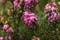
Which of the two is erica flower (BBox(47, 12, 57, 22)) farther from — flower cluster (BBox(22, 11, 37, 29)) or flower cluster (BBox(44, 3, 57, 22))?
flower cluster (BBox(22, 11, 37, 29))

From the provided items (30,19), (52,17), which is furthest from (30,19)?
(52,17)

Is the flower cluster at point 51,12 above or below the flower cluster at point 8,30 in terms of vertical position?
above

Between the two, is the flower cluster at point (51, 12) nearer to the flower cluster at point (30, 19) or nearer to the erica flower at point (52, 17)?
the erica flower at point (52, 17)

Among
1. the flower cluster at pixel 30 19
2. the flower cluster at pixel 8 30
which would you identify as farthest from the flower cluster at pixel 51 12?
the flower cluster at pixel 8 30

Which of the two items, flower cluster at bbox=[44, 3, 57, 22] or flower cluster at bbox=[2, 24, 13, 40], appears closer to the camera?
flower cluster at bbox=[44, 3, 57, 22]

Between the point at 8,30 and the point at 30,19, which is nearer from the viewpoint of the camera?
the point at 30,19

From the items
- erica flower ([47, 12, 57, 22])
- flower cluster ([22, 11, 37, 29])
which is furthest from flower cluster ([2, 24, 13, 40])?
erica flower ([47, 12, 57, 22])

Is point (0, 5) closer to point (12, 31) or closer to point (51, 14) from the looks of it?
point (12, 31)

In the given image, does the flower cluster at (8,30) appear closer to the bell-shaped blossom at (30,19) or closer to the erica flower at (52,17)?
the bell-shaped blossom at (30,19)

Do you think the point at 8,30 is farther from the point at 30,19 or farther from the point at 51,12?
the point at 51,12

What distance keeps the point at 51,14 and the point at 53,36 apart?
29cm

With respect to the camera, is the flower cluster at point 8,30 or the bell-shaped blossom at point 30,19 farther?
the flower cluster at point 8,30

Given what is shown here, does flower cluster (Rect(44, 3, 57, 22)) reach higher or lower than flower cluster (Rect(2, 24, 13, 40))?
higher

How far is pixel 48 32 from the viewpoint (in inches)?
76.2
